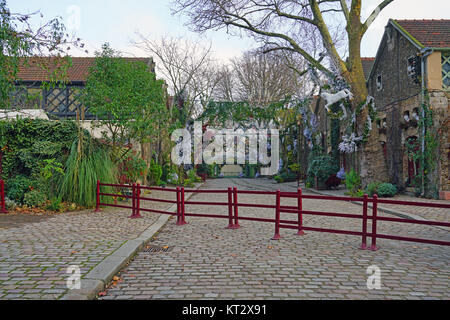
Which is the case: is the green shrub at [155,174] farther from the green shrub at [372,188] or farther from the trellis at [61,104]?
the green shrub at [372,188]

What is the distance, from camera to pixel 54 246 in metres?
6.33

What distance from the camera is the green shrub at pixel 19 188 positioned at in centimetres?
1119

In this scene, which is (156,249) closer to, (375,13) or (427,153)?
(427,153)

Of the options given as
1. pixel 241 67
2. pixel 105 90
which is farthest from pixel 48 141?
pixel 241 67

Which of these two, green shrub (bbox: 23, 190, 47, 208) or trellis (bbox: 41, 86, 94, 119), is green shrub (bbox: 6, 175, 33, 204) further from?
trellis (bbox: 41, 86, 94, 119)

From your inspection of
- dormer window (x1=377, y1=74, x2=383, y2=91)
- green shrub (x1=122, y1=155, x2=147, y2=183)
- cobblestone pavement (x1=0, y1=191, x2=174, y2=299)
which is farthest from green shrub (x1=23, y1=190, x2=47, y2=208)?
dormer window (x1=377, y1=74, x2=383, y2=91)

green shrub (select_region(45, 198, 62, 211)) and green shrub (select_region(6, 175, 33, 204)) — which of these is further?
green shrub (select_region(6, 175, 33, 204))

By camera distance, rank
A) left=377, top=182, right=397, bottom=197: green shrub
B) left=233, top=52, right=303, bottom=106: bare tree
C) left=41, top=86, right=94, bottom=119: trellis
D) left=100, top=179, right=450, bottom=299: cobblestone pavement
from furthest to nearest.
Result: left=233, top=52, right=303, bottom=106: bare tree
left=41, top=86, right=94, bottom=119: trellis
left=377, top=182, right=397, bottom=197: green shrub
left=100, top=179, right=450, bottom=299: cobblestone pavement

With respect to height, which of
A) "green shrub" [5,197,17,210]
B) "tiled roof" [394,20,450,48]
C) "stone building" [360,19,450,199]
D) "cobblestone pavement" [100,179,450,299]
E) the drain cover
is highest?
"tiled roof" [394,20,450,48]

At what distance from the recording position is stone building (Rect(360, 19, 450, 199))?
14.2m

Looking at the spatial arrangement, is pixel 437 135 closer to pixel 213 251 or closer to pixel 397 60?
pixel 397 60

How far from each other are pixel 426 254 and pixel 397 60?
13.0 metres

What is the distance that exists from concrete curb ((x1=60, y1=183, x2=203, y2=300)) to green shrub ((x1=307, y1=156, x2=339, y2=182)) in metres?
14.4

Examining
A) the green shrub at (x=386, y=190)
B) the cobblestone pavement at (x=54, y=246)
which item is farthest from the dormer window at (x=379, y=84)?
the cobblestone pavement at (x=54, y=246)
